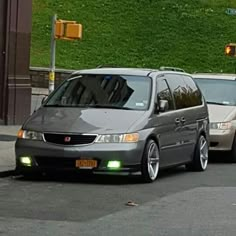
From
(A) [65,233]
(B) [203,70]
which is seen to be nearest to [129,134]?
(A) [65,233]

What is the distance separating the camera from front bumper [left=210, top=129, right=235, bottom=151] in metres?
16.0

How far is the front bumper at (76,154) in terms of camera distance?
456 inches

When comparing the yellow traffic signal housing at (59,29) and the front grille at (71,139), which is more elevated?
the yellow traffic signal housing at (59,29)

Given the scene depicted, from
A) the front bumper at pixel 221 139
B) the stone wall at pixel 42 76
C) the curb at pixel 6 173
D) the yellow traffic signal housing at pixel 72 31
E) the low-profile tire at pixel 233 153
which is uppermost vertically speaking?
the yellow traffic signal housing at pixel 72 31

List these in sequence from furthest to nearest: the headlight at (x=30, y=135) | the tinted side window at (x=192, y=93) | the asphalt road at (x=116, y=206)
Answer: the tinted side window at (x=192, y=93) → the headlight at (x=30, y=135) → the asphalt road at (x=116, y=206)

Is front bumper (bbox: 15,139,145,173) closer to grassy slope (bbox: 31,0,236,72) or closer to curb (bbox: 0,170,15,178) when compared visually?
curb (bbox: 0,170,15,178)

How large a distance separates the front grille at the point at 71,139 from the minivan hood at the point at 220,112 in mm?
5084

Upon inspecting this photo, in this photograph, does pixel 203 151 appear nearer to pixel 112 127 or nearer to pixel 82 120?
pixel 112 127

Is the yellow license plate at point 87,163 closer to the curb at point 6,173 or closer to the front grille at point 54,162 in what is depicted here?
the front grille at point 54,162

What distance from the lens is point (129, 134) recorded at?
11.7 meters

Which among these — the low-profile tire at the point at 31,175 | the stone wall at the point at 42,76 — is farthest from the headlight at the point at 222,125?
the stone wall at the point at 42,76

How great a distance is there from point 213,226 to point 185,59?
89.9 ft

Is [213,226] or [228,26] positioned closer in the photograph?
[213,226]

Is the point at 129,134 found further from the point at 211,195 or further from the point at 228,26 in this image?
the point at 228,26
